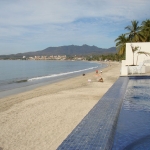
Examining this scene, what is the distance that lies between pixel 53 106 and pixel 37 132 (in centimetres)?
303

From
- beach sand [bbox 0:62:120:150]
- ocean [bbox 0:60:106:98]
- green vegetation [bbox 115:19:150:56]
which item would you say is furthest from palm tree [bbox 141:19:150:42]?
beach sand [bbox 0:62:120:150]

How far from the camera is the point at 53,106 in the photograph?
8797 mm

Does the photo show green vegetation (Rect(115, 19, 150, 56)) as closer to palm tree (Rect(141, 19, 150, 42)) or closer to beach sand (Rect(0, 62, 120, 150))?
palm tree (Rect(141, 19, 150, 42))

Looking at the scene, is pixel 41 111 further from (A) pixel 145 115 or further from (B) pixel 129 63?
(B) pixel 129 63

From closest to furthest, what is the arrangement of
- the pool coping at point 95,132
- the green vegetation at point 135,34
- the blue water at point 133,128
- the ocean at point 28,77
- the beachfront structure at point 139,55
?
the pool coping at point 95,132, the blue water at point 133,128, the ocean at point 28,77, the beachfront structure at point 139,55, the green vegetation at point 135,34

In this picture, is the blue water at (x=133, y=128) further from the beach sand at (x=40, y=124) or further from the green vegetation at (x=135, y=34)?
the green vegetation at (x=135, y=34)

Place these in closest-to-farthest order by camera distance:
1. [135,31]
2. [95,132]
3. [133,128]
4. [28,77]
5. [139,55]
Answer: [95,132], [133,128], [139,55], [28,77], [135,31]

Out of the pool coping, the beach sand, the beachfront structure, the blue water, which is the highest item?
the beachfront structure

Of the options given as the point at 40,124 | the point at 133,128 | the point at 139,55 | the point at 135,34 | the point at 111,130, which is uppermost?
the point at 135,34

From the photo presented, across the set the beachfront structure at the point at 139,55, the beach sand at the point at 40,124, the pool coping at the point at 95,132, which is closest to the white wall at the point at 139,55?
the beachfront structure at the point at 139,55

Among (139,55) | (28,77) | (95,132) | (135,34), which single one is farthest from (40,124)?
(135,34)

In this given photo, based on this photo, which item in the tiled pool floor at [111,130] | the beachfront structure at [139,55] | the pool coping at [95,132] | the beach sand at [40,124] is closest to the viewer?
the pool coping at [95,132]

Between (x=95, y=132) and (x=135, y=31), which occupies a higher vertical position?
(x=135, y=31)

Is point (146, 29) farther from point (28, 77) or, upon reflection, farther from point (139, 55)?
point (28, 77)
